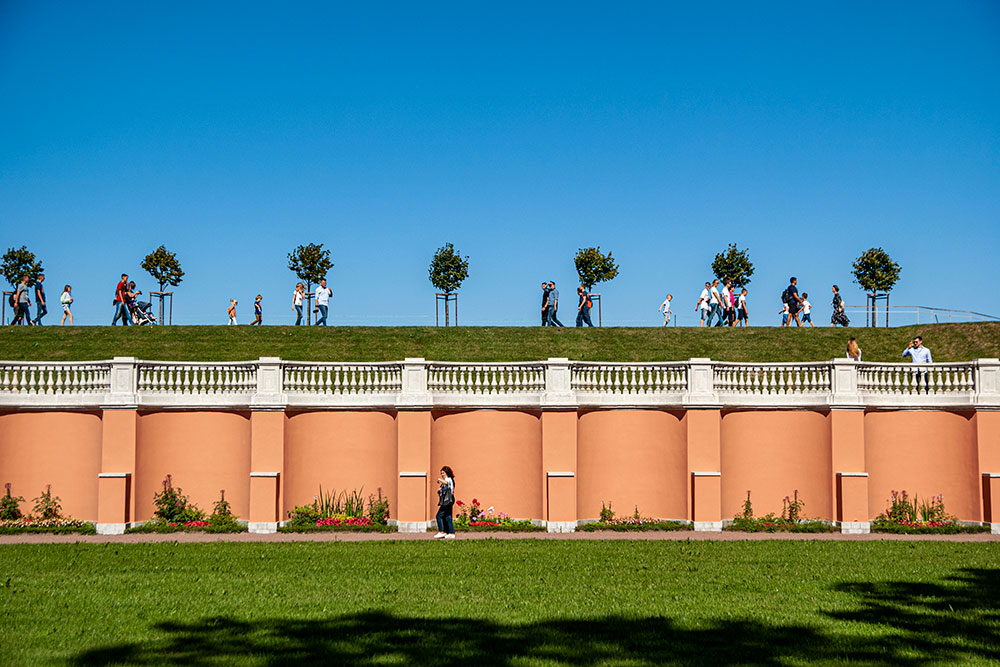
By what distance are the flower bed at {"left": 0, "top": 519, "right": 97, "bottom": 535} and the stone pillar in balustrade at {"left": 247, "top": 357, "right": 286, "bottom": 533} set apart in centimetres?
385

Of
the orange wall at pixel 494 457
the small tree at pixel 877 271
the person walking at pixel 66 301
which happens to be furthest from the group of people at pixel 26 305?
the small tree at pixel 877 271

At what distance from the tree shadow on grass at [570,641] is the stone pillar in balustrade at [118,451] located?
1132 centimetres

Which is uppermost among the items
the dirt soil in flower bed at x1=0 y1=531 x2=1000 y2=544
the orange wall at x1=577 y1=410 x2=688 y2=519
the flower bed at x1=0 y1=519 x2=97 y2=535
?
the orange wall at x1=577 y1=410 x2=688 y2=519

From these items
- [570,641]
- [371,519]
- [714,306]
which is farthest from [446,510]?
[714,306]

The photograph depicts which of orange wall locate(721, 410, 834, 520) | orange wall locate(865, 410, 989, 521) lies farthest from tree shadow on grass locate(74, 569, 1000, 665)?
orange wall locate(865, 410, 989, 521)

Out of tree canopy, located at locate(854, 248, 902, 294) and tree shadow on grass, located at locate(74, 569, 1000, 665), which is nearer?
tree shadow on grass, located at locate(74, 569, 1000, 665)

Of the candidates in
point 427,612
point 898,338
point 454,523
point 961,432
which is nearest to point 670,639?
point 427,612

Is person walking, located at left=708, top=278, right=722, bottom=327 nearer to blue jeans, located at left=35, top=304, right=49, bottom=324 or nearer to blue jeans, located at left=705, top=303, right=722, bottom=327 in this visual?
blue jeans, located at left=705, top=303, right=722, bottom=327

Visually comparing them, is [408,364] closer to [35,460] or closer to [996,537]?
[35,460]

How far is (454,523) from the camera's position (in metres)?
24.3

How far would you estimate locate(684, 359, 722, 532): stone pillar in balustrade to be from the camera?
2436cm

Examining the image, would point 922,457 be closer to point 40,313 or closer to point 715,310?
point 715,310

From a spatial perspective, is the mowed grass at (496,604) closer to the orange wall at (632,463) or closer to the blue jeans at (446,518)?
the blue jeans at (446,518)

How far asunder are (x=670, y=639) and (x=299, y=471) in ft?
46.3
